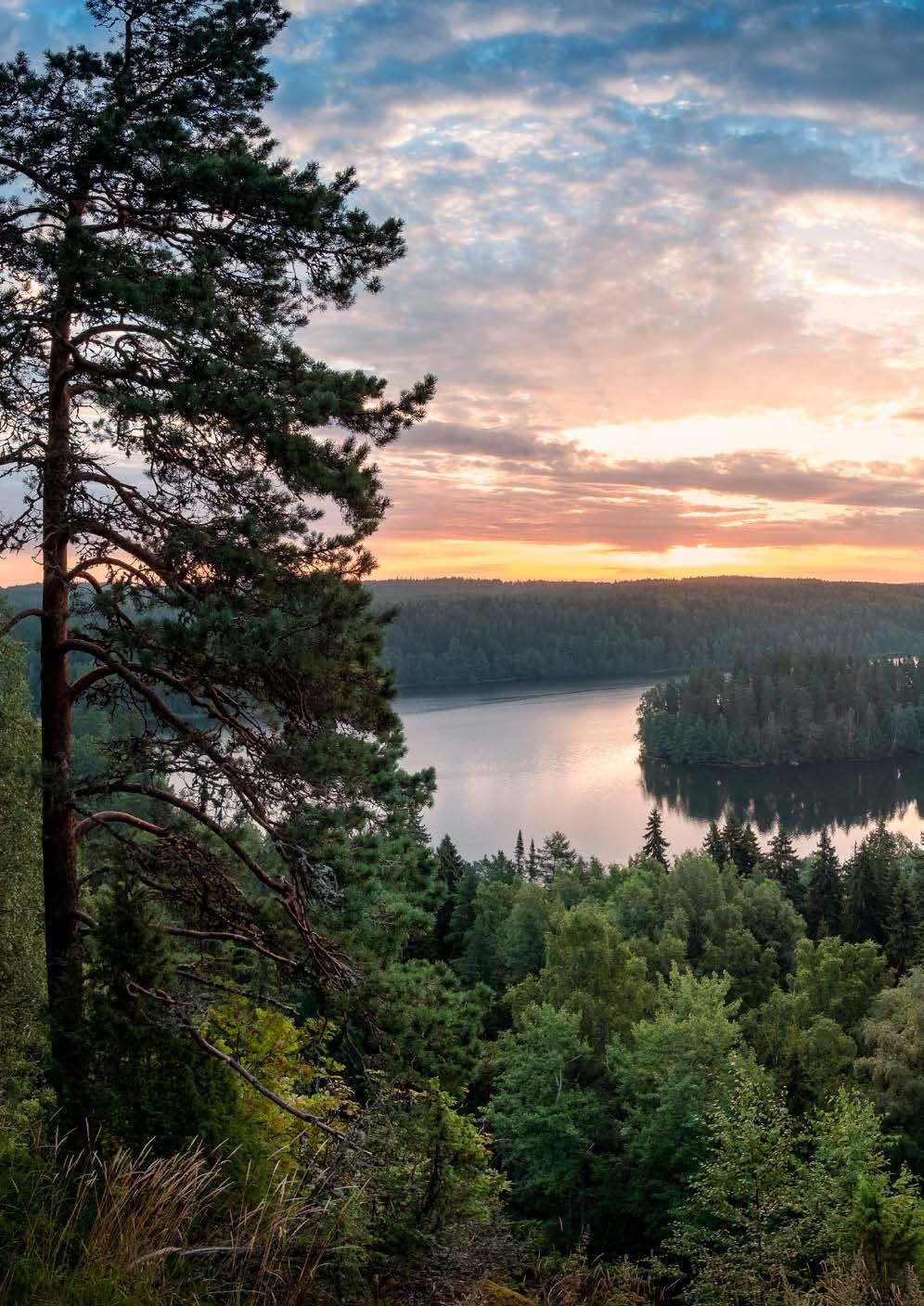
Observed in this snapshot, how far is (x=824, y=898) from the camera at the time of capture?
43.6m

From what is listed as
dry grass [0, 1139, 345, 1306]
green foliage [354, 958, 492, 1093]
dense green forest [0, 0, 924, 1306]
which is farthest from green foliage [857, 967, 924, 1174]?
dry grass [0, 1139, 345, 1306]

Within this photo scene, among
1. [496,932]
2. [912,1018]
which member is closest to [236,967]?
[912,1018]

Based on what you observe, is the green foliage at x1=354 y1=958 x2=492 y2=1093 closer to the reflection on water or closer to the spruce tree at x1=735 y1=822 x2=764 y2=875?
the spruce tree at x1=735 y1=822 x2=764 y2=875

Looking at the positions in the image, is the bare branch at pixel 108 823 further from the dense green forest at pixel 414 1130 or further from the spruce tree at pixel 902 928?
the spruce tree at pixel 902 928

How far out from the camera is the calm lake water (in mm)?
69250

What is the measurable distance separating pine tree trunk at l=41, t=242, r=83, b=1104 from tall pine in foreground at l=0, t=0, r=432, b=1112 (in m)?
0.02

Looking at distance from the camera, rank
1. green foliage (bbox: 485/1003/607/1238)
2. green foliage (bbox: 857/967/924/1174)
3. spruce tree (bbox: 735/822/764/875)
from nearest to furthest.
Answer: green foliage (bbox: 485/1003/607/1238) → green foliage (bbox: 857/967/924/1174) → spruce tree (bbox: 735/822/764/875)

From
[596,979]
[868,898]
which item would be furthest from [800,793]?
[596,979]

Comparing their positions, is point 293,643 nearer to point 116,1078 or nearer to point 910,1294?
point 116,1078

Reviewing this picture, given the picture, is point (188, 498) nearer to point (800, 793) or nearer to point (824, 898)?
point (824, 898)

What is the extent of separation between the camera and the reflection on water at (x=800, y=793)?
7956 centimetres

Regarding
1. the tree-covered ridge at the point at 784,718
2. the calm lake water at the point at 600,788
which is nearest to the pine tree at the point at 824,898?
the calm lake water at the point at 600,788

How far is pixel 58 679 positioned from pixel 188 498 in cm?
145

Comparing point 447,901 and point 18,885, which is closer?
point 18,885
